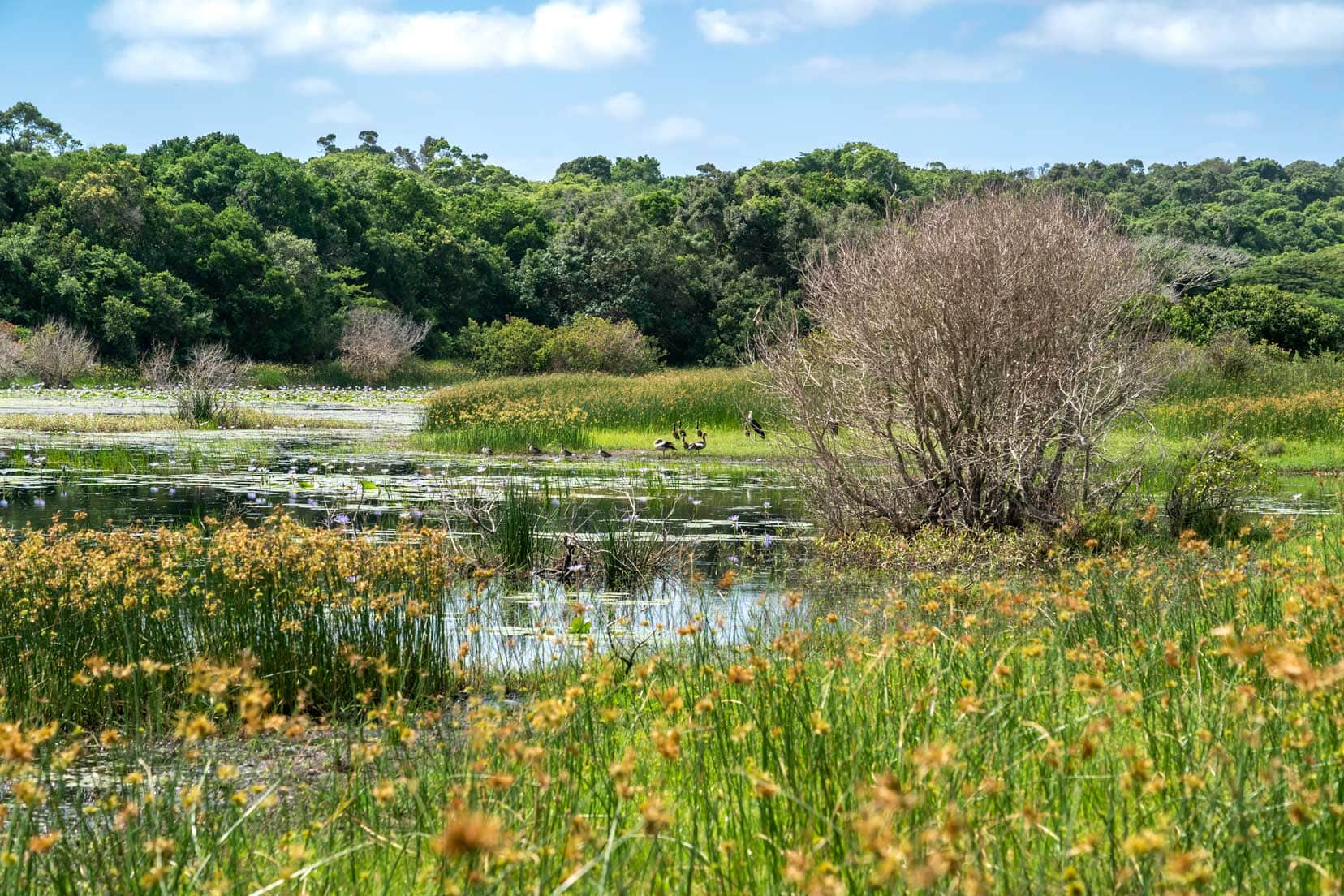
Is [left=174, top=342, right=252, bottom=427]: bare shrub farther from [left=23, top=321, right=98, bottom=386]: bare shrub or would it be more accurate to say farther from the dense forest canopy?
the dense forest canopy

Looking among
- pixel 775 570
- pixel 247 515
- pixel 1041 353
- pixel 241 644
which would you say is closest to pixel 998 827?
pixel 241 644

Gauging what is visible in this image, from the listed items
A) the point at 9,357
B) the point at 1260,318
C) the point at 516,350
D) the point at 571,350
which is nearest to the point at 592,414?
the point at 571,350

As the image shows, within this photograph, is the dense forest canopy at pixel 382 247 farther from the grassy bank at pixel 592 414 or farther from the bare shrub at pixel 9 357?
the grassy bank at pixel 592 414

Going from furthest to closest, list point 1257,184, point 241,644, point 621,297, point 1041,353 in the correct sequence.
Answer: point 1257,184, point 621,297, point 1041,353, point 241,644

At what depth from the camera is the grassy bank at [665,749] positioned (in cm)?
231

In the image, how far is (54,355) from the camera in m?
36.7

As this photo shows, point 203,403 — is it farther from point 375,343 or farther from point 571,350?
point 375,343

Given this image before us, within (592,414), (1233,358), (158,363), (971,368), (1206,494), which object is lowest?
(1206,494)

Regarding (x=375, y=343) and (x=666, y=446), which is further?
(x=375, y=343)

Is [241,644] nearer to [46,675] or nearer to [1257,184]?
[46,675]

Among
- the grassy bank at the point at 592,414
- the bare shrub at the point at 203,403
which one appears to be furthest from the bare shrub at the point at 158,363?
the grassy bank at the point at 592,414

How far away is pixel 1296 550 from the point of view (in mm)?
9344

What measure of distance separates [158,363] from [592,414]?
502 inches

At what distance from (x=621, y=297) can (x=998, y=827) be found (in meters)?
48.2
